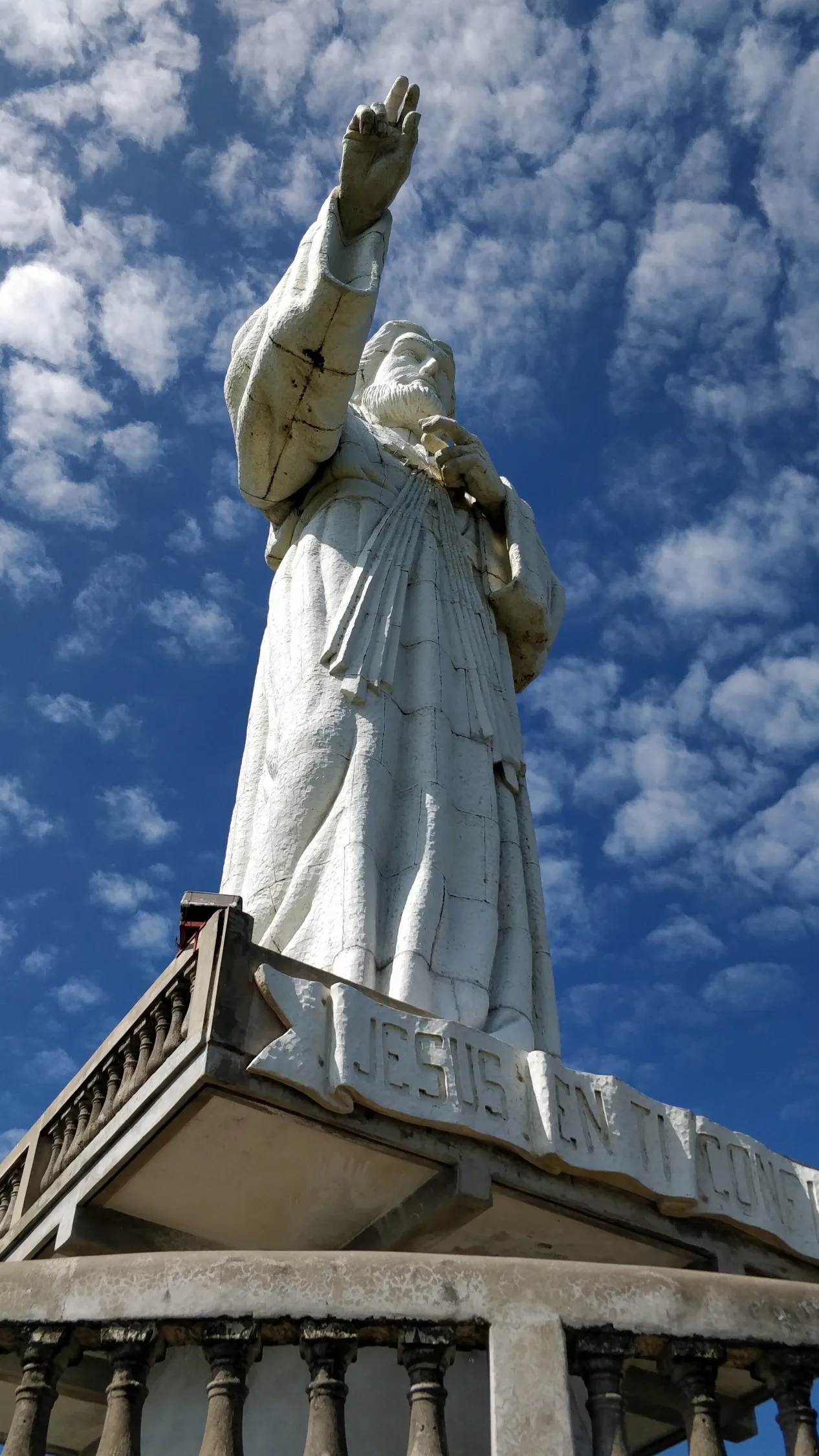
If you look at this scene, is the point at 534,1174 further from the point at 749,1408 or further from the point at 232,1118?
the point at 749,1408

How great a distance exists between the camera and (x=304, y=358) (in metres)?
8.62

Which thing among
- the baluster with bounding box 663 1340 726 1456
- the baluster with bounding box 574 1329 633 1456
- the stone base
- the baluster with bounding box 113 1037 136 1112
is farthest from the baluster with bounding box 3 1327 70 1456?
the baluster with bounding box 113 1037 136 1112

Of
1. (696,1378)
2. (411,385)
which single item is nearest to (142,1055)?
(696,1378)

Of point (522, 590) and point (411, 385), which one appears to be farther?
point (411, 385)

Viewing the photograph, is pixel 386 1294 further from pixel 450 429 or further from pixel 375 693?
pixel 450 429

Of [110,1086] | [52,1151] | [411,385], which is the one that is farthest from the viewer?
[411,385]

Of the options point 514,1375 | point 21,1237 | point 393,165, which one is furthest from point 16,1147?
point 393,165

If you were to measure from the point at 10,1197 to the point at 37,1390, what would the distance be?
11.8 feet

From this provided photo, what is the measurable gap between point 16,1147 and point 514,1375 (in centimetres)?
420

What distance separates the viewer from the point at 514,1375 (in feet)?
12.2

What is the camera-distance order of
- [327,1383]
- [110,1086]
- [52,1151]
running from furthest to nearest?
[52,1151] → [110,1086] → [327,1383]

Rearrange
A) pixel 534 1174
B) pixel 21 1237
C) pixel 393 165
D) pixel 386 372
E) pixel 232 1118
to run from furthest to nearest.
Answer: pixel 386 372, pixel 393 165, pixel 21 1237, pixel 534 1174, pixel 232 1118

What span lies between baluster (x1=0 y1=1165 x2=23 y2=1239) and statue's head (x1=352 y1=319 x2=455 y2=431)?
6.06 m

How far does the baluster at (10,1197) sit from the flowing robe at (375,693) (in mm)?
1631
